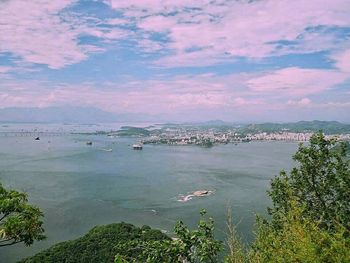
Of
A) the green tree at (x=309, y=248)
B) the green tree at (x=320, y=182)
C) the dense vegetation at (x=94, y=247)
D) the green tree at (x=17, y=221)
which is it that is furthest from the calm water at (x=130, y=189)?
the green tree at (x=309, y=248)

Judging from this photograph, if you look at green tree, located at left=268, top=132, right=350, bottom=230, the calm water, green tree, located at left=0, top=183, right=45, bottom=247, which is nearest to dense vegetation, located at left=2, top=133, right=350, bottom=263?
green tree, located at left=268, top=132, right=350, bottom=230

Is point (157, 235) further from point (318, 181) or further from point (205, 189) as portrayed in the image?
point (205, 189)

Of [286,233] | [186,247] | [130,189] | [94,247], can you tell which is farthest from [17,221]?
[130,189]

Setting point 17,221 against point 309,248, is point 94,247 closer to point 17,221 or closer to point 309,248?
point 17,221

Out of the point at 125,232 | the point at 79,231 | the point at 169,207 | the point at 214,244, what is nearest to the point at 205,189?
the point at 169,207

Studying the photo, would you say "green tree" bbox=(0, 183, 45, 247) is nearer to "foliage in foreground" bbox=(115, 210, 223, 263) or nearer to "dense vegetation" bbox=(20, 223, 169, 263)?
"foliage in foreground" bbox=(115, 210, 223, 263)

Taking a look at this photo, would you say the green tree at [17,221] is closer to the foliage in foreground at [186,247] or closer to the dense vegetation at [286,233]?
the dense vegetation at [286,233]
